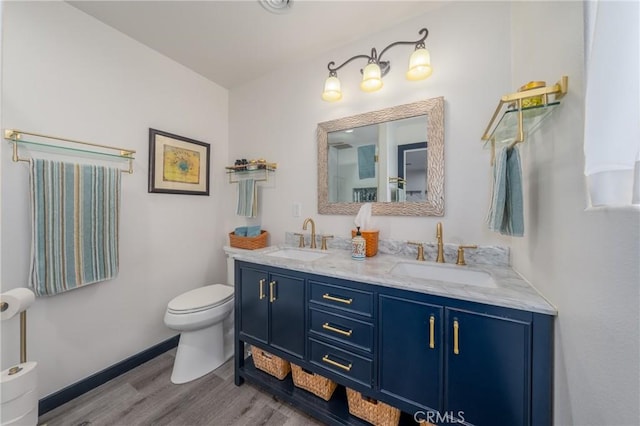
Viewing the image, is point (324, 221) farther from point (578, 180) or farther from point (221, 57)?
point (221, 57)

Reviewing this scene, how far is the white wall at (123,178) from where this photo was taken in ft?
4.19

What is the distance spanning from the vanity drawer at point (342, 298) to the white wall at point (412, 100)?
0.61 meters

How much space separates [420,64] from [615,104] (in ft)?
4.05

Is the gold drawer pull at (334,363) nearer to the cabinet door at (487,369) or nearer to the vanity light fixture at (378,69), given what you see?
the cabinet door at (487,369)

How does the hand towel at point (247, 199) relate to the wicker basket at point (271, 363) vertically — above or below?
above

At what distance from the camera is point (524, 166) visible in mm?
1160

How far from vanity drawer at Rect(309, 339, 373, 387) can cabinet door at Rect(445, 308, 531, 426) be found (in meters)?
0.35

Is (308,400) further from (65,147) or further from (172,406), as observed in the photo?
(65,147)

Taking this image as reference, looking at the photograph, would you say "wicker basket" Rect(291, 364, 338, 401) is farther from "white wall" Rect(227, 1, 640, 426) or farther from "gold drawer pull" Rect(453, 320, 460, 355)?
"white wall" Rect(227, 1, 640, 426)

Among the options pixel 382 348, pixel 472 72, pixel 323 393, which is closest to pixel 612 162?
pixel 382 348

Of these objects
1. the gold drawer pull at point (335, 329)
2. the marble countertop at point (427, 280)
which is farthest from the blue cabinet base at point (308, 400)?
the marble countertop at point (427, 280)

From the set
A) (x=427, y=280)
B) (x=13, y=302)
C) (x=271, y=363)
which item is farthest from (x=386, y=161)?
(x=13, y=302)

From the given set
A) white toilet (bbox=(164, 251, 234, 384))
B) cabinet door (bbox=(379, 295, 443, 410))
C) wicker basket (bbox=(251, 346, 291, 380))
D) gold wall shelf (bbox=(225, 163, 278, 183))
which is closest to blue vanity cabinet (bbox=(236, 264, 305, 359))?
wicker basket (bbox=(251, 346, 291, 380))

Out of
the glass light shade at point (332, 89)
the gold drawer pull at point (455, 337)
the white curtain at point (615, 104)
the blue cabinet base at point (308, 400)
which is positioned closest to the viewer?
the white curtain at point (615, 104)
